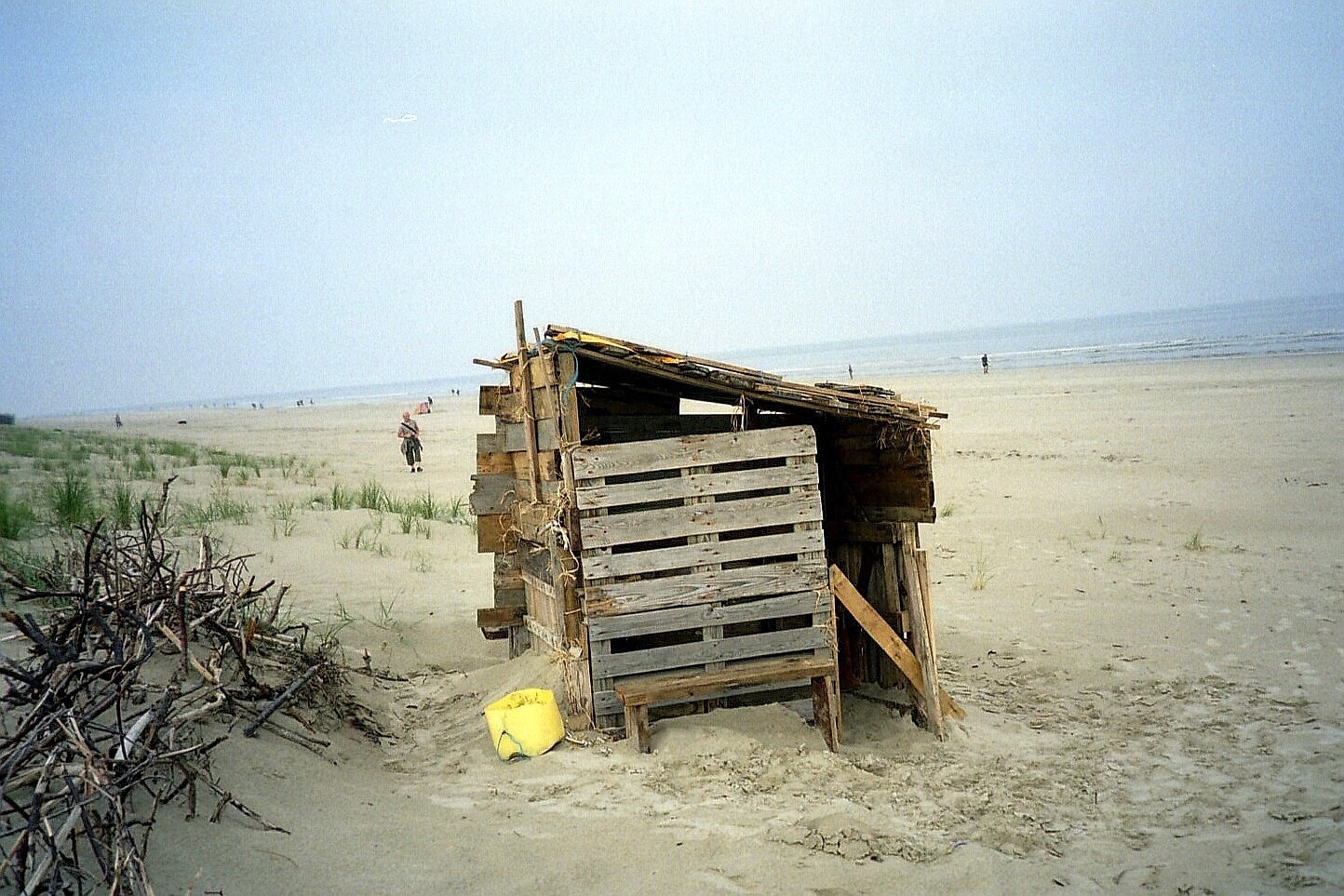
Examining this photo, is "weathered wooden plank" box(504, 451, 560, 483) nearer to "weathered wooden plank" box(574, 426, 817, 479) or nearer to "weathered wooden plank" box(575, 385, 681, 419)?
"weathered wooden plank" box(574, 426, 817, 479)

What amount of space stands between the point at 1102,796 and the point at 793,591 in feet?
6.80

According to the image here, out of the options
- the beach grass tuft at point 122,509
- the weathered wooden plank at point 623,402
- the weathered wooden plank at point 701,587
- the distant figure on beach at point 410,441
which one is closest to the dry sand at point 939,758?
the weathered wooden plank at point 701,587

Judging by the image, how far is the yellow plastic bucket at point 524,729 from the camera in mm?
5594

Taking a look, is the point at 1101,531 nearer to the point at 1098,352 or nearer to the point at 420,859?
the point at 420,859

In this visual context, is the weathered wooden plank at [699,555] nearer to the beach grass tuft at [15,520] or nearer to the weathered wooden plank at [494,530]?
the weathered wooden plank at [494,530]

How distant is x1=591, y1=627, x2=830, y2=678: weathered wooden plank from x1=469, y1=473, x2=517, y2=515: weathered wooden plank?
1.91m

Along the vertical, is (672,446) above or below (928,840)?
above

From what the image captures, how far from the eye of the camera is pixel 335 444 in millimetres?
31734

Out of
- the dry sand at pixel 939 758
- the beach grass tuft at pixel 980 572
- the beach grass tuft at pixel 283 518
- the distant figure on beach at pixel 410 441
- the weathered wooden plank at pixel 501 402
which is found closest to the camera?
the dry sand at pixel 939 758

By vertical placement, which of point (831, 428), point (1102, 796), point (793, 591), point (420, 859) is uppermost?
point (831, 428)

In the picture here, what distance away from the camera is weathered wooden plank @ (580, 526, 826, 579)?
5.71 metres

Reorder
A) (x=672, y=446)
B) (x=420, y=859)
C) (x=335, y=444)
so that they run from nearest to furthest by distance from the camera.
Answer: (x=420, y=859), (x=672, y=446), (x=335, y=444)

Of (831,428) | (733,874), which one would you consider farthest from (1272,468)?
(733,874)

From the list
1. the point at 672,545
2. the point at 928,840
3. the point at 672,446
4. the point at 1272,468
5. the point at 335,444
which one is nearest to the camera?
the point at 928,840
